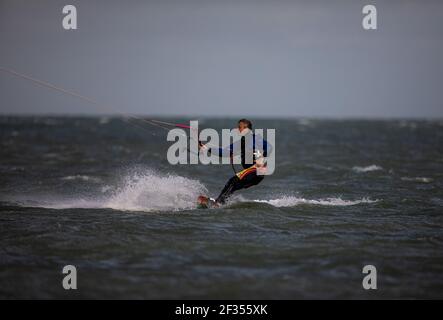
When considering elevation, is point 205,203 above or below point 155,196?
below

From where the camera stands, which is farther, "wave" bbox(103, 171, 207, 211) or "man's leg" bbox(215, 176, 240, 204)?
"wave" bbox(103, 171, 207, 211)

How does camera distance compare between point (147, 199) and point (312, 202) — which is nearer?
point (147, 199)

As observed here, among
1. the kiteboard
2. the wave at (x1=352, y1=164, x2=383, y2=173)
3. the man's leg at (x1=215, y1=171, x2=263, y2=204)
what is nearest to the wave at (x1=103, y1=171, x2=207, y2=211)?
the kiteboard

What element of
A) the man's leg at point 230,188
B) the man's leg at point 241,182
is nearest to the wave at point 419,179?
the man's leg at point 241,182

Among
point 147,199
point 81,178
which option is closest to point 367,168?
point 81,178

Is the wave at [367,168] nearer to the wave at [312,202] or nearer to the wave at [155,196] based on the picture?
the wave at [312,202]

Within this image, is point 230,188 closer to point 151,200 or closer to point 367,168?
point 151,200

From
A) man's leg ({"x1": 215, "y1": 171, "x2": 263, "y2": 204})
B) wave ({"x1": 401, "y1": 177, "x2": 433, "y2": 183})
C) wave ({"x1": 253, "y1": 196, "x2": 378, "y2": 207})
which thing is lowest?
wave ({"x1": 253, "y1": 196, "x2": 378, "y2": 207})

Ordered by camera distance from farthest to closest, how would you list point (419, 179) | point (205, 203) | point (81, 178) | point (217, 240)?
point (419, 179), point (81, 178), point (205, 203), point (217, 240)

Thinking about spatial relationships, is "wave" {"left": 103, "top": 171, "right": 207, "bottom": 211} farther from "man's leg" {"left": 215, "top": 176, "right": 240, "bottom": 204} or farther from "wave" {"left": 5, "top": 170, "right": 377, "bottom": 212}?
"man's leg" {"left": 215, "top": 176, "right": 240, "bottom": 204}

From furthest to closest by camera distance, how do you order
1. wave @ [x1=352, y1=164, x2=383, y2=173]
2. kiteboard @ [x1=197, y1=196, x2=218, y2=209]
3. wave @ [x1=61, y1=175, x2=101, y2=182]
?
wave @ [x1=352, y1=164, x2=383, y2=173] → wave @ [x1=61, y1=175, x2=101, y2=182] → kiteboard @ [x1=197, y1=196, x2=218, y2=209]

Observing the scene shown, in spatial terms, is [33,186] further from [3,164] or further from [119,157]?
[119,157]

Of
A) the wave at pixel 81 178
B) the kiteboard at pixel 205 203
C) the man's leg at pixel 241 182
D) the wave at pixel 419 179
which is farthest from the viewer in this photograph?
the wave at pixel 81 178

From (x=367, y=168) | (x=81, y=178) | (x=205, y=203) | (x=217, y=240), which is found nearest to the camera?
(x=217, y=240)
